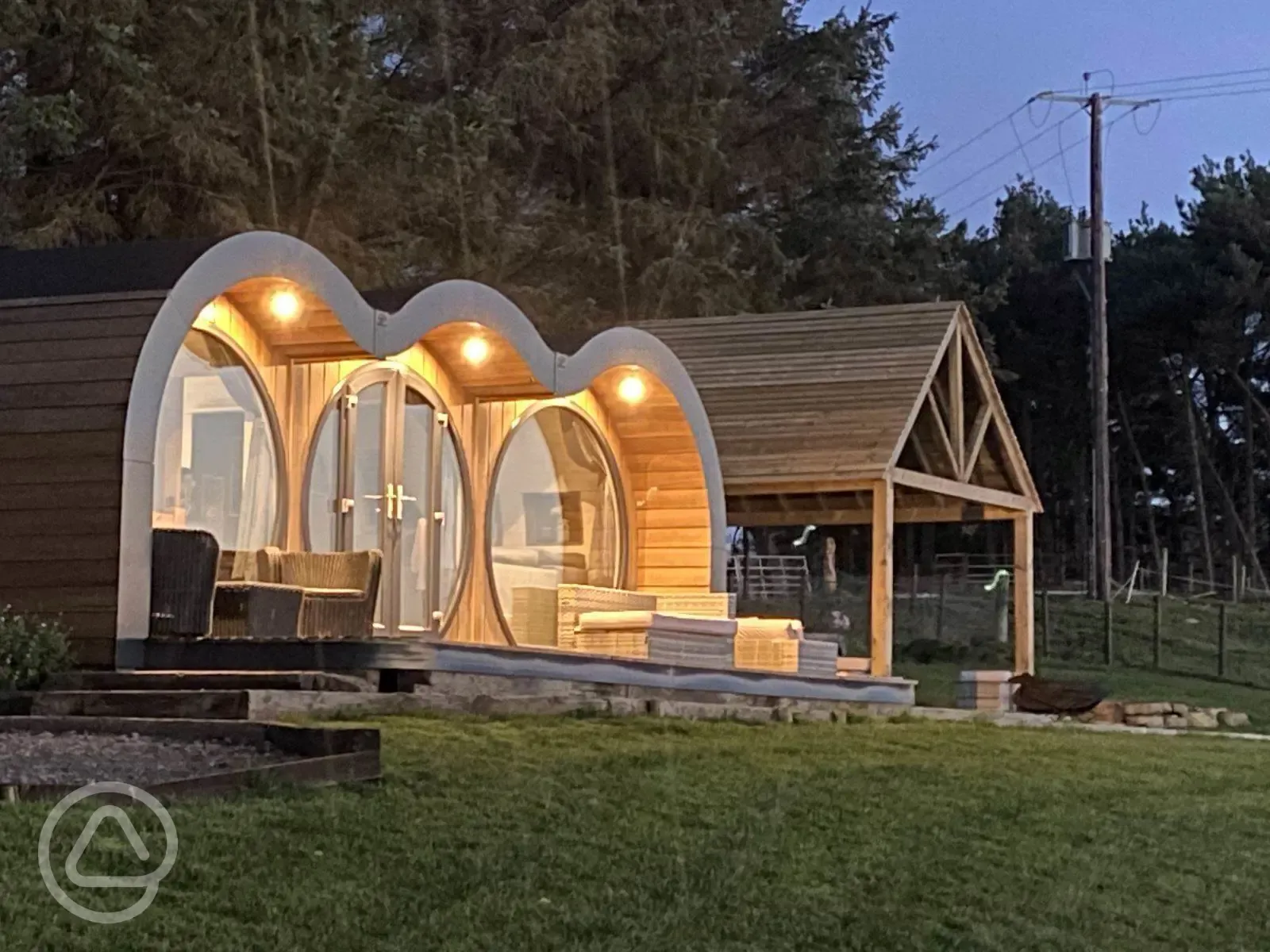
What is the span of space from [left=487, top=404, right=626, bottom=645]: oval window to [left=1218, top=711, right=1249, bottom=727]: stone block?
20.3 ft

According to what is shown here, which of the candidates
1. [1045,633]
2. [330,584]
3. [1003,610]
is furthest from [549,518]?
[1003,610]

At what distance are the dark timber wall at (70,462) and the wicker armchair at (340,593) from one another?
1.50 metres

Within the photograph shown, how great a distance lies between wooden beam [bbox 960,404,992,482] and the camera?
64.4ft

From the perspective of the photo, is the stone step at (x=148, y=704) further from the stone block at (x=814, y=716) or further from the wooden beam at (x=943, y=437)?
the wooden beam at (x=943, y=437)

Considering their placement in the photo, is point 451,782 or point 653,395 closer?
point 451,782

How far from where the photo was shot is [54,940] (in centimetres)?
506

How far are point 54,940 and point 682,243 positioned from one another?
24.9 m

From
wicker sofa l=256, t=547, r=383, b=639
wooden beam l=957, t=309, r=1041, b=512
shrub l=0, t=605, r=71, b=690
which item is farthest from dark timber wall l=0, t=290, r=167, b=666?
wooden beam l=957, t=309, r=1041, b=512

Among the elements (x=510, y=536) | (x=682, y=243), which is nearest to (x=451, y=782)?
(x=510, y=536)

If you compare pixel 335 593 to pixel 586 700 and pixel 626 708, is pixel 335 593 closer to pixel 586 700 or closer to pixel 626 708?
pixel 586 700

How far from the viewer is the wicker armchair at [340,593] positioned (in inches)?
468

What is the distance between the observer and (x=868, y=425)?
17.7m

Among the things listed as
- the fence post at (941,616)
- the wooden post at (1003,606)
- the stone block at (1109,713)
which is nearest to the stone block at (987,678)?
the stone block at (1109,713)

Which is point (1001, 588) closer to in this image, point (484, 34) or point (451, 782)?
point (484, 34)
